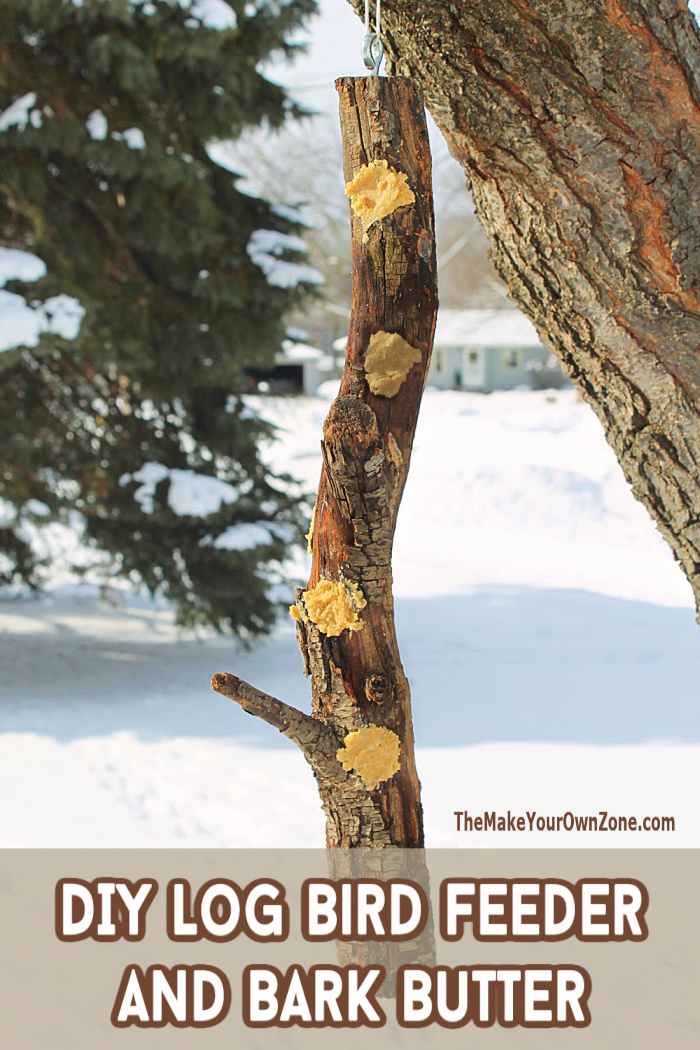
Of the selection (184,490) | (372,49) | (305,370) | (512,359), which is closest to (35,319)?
(184,490)

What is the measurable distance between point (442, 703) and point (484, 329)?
2534 centimetres

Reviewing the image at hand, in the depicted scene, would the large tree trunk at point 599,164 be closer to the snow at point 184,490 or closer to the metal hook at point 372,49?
the metal hook at point 372,49

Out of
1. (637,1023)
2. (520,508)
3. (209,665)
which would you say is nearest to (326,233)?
(520,508)

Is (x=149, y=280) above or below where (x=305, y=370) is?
below

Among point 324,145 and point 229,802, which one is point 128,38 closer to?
point 229,802

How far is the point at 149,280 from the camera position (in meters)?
6.47

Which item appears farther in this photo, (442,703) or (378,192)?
(442,703)

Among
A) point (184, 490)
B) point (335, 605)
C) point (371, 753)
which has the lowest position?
point (371, 753)

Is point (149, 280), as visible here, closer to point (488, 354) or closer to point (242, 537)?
point (242, 537)

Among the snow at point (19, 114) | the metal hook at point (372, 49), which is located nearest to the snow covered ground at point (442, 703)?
the snow at point (19, 114)

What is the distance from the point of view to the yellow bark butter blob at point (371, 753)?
1.66 m

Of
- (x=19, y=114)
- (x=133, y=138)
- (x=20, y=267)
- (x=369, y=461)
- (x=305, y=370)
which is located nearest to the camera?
(x=369, y=461)

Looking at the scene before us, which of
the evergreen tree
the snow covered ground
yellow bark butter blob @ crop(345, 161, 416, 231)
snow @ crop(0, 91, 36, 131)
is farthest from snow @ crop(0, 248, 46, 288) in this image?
yellow bark butter blob @ crop(345, 161, 416, 231)

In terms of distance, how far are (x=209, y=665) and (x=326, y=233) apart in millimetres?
21819
